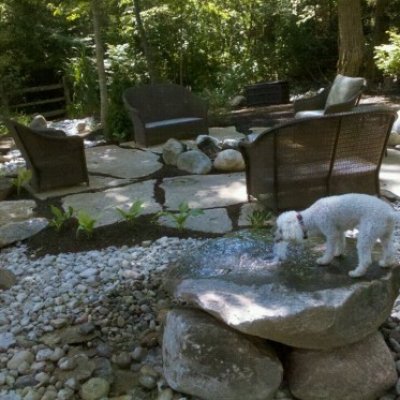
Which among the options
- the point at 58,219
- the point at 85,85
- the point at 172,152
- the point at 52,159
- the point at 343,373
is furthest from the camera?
the point at 85,85

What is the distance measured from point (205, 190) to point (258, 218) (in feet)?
3.98

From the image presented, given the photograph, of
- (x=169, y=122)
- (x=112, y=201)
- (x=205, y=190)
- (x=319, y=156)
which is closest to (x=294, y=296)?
Answer: (x=319, y=156)

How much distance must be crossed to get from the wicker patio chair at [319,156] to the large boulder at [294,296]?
125 centimetres

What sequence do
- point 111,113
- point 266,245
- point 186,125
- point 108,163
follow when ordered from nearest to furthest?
point 266,245 < point 108,163 < point 186,125 < point 111,113

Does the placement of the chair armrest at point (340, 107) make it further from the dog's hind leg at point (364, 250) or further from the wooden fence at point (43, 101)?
the wooden fence at point (43, 101)

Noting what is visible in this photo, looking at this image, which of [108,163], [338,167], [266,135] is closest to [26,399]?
[266,135]

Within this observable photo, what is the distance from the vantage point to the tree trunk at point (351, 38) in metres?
9.02

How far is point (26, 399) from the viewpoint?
2359mm

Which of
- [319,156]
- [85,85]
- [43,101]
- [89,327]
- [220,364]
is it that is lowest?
[89,327]

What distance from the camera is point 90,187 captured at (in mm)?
5434

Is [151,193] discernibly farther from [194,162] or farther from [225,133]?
[225,133]

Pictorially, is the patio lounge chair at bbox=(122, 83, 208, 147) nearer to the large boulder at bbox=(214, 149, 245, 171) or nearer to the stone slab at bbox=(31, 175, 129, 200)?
the stone slab at bbox=(31, 175, 129, 200)

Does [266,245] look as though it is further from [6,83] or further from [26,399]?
[6,83]

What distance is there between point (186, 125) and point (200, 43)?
4229 millimetres
